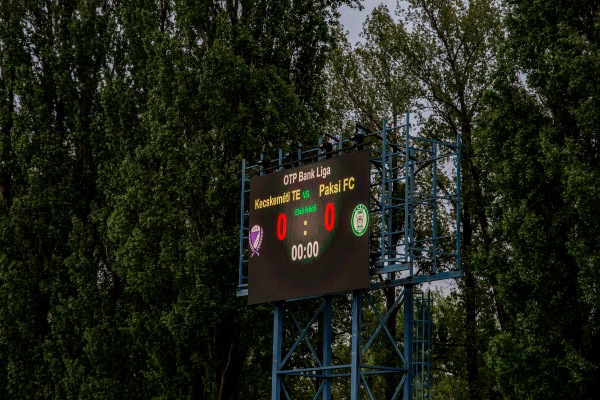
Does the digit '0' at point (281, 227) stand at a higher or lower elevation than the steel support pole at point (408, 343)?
higher

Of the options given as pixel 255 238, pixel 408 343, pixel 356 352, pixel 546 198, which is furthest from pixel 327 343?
pixel 546 198

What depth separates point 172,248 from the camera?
75.0ft

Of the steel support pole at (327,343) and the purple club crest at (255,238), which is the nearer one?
the steel support pole at (327,343)

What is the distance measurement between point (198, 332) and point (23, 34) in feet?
37.4

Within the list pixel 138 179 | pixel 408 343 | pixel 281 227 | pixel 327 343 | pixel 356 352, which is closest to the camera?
pixel 356 352

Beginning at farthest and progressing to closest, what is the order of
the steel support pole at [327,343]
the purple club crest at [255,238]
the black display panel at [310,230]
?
the purple club crest at [255,238], the steel support pole at [327,343], the black display panel at [310,230]

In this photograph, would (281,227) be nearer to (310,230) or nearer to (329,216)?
(310,230)

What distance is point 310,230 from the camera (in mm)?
17219

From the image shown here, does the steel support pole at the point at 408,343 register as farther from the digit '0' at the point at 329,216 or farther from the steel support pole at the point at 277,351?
the steel support pole at the point at 277,351

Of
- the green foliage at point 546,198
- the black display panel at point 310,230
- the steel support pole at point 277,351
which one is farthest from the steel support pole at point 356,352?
the green foliage at point 546,198

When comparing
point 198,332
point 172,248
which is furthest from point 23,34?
point 198,332

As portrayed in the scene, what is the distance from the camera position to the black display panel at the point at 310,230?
16.4 m

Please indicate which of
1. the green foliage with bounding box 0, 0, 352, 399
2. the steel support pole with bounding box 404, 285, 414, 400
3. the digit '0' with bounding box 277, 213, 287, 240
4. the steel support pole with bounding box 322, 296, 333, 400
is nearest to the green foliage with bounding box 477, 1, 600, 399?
the steel support pole with bounding box 404, 285, 414, 400

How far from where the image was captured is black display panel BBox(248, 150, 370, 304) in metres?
16.4
